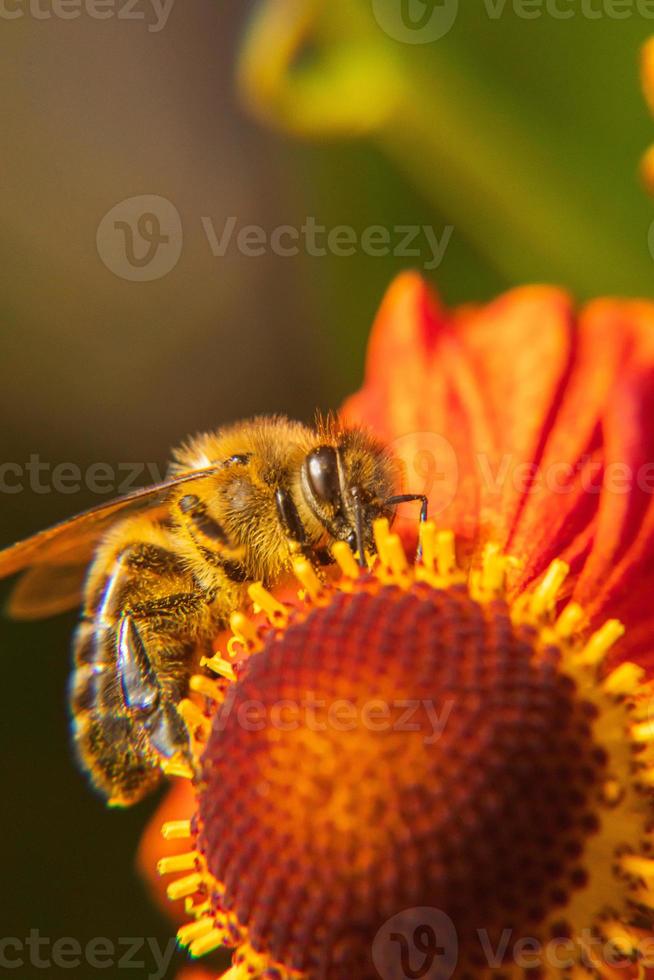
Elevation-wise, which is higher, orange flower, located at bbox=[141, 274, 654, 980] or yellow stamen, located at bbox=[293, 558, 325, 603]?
yellow stamen, located at bbox=[293, 558, 325, 603]

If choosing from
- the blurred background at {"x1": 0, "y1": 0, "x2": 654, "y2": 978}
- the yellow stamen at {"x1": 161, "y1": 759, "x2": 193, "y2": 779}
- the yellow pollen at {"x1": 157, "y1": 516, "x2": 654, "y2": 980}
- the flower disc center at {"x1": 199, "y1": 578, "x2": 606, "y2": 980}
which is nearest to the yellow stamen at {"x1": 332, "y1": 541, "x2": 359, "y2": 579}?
the yellow pollen at {"x1": 157, "y1": 516, "x2": 654, "y2": 980}

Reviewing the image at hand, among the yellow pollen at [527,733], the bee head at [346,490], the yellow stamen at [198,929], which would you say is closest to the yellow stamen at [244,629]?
the yellow pollen at [527,733]

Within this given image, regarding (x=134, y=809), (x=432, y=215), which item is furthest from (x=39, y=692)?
(x=432, y=215)

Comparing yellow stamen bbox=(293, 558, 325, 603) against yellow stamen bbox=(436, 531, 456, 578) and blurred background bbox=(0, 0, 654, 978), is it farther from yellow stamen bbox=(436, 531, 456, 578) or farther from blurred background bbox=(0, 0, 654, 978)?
blurred background bbox=(0, 0, 654, 978)

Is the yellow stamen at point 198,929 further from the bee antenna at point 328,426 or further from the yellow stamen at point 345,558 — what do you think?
the bee antenna at point 328,426

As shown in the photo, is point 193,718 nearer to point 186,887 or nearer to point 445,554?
point 186,887

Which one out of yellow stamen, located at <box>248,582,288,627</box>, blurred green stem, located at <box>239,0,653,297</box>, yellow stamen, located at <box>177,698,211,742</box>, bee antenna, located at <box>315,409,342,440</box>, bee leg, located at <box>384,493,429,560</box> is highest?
blurred green stem, located at <box>239,0,653,297</box>
